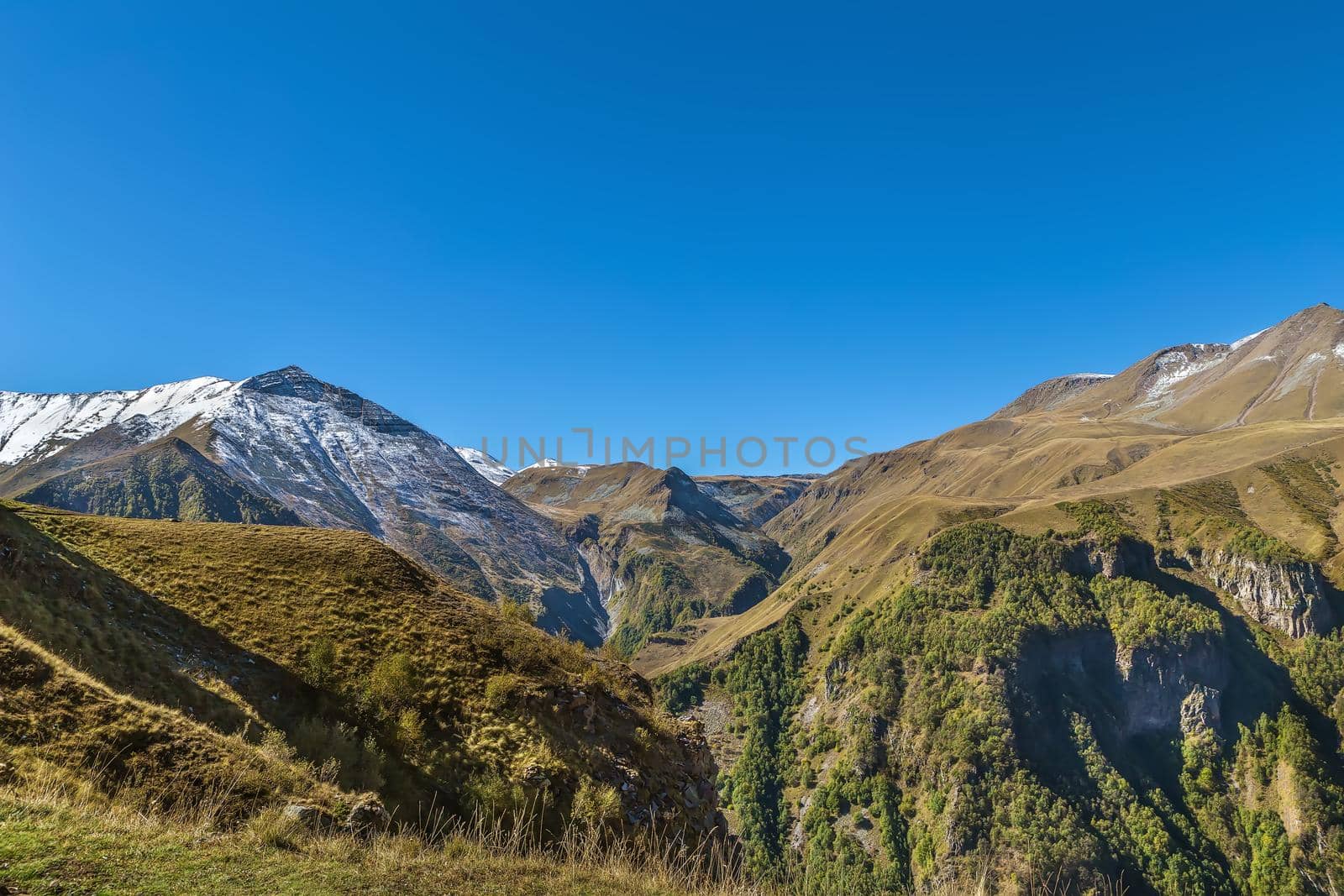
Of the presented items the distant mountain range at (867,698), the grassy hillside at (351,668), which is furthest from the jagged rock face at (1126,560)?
the grassy hillside at (351,668)

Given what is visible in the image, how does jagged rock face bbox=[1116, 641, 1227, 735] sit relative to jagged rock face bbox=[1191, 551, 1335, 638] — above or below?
below

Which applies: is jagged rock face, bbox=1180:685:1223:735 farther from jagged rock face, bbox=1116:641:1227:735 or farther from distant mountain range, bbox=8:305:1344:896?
distant mountain range, bbox=8:305:1344:896

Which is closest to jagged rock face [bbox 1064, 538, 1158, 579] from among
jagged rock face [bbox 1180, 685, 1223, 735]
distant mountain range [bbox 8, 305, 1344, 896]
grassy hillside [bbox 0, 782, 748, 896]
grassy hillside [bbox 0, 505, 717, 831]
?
distant mountain range [bbox 8, 305, 1344, 896]

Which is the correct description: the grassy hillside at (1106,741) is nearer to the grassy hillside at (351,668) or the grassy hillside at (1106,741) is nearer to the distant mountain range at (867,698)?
the distant mountain range at (867,698)

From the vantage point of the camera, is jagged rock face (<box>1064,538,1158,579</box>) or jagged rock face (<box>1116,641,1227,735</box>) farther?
jagged rock face (<box>1064,538,1158,579</box>)

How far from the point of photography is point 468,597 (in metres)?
35.7

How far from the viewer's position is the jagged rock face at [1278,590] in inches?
6929

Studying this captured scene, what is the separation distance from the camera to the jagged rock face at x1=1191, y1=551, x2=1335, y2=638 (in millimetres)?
176000

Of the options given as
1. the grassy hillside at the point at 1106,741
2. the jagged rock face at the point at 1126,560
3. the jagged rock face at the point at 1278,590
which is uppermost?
the jagged rock face at the point at 1126,560

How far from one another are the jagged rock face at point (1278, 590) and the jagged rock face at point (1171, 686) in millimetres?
28282

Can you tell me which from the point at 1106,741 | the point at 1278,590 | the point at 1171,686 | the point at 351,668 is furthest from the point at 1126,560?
the point at 351,668

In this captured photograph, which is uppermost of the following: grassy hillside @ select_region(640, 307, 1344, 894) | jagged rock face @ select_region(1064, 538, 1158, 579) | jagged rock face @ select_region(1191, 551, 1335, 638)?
jagged rock face @ select_region(1064, 538, 1158, 579)

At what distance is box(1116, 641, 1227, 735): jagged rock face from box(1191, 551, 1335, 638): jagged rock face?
2828cm

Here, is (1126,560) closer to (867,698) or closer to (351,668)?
(867,698)
